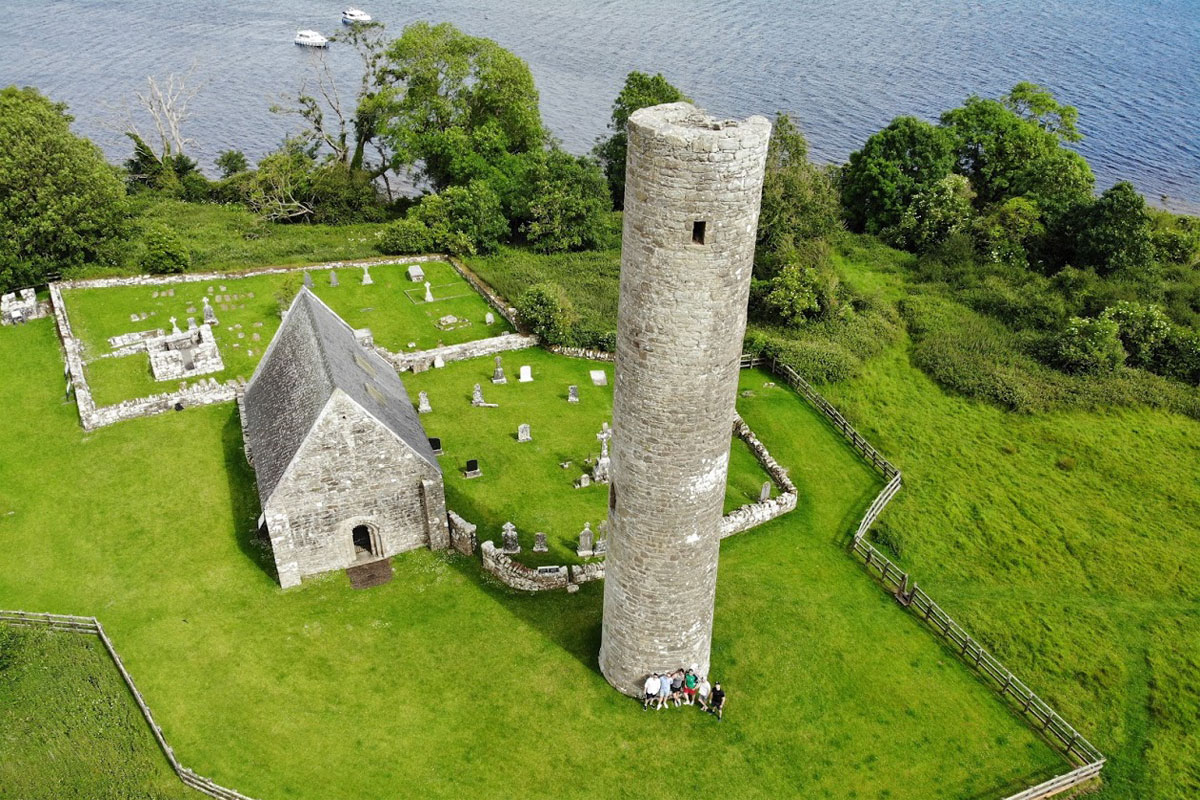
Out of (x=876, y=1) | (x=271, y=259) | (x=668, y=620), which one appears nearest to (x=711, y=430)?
(x=668, y=620)

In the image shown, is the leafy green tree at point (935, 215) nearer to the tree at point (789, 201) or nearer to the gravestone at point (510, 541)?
the tree at point (789, 201)

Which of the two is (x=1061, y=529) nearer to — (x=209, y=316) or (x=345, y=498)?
(x=345, y=498)

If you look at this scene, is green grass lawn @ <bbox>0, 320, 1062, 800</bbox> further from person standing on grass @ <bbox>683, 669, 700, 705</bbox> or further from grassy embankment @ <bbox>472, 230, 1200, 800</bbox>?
grassy embankment @ <bbox>472, 230, 1200, 800</bbox>

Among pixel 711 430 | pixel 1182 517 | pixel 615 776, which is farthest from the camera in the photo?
pixel 1182 517

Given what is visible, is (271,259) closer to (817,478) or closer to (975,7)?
(817,478)

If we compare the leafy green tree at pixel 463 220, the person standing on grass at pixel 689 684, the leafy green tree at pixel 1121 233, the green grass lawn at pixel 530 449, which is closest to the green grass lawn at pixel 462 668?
the person standing on grass at pixel 689 684

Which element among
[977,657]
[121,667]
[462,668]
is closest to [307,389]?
[121,667]
